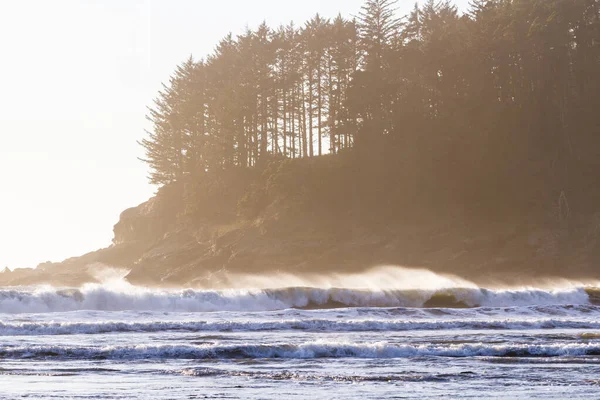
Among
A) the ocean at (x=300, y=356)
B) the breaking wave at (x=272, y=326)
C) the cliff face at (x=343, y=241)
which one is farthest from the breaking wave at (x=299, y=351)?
the cliff face at (x=343, y=241)

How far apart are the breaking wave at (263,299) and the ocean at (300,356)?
28.7 ft

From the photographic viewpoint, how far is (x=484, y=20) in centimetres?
7769

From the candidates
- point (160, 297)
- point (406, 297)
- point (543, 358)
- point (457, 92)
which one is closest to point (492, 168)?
point (457, 92)

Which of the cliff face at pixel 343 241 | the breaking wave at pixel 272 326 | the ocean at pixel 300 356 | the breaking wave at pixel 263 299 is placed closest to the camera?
the ocean at pixel 300 356

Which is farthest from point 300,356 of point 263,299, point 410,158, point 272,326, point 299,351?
point 410,158

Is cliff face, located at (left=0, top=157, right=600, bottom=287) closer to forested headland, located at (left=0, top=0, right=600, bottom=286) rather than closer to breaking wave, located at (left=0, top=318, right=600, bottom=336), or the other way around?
forested headland, located at (left=0, top=0, right=600, bottom=286)

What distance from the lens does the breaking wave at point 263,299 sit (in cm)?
4569

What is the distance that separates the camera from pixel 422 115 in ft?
249

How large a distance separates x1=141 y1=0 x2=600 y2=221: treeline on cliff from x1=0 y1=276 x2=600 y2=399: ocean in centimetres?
3205

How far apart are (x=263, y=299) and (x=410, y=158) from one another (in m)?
28.4

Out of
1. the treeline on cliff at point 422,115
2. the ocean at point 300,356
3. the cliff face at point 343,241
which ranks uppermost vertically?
the treeline on cliff at point 422,115

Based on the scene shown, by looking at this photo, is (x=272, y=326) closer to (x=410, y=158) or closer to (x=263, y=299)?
(x=263, y=299)

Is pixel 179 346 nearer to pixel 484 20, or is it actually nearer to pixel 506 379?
pixel 506 379

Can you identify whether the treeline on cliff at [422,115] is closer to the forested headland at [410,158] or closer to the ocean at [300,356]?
the forested headland at [410,158]
